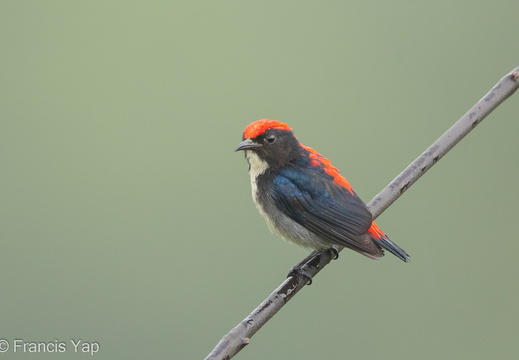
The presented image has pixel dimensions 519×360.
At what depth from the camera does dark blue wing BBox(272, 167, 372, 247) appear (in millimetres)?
3391

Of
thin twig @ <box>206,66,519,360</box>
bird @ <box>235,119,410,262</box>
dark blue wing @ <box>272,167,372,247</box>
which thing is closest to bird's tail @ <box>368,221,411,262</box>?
bird @ <box>235,119,410,262</box>

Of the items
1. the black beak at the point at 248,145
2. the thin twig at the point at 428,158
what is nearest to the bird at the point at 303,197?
the black beak at the point at 248,145

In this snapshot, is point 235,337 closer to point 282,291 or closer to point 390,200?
point 282,291

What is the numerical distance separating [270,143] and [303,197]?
334 mm

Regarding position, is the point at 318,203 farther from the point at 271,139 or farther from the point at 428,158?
the point at 428,158

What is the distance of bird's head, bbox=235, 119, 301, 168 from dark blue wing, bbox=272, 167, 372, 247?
0.28ft

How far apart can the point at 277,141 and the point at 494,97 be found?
44.7 inches

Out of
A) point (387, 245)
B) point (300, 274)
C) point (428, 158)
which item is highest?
point (428, 158)

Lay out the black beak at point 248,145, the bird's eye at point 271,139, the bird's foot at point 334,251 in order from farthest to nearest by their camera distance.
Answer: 1. the bird's foot at point 334,251
2. the bird's eye at point 271,139
3. the black beak at point 248,145

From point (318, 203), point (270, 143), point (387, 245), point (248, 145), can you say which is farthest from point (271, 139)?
point (387, 245)

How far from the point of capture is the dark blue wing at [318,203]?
11.1 feet

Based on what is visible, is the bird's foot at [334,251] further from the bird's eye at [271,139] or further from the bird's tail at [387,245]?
the bird's eye at [271,139]

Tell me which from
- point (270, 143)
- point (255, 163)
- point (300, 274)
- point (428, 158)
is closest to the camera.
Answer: point (428, 158)

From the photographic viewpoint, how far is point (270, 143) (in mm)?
3504
